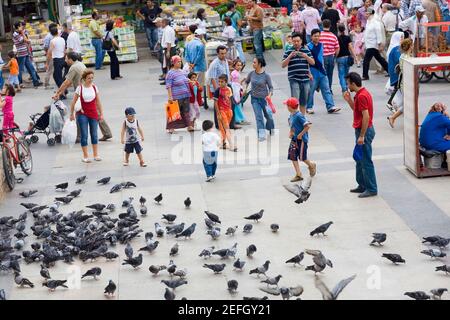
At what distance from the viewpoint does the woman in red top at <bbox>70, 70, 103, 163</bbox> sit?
1736 cm

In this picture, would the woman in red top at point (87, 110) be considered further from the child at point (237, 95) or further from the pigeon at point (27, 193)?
the child at point (237, 95)

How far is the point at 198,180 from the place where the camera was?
1617 centimetres

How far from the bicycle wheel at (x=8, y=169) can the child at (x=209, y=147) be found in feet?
9.94

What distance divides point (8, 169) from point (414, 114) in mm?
6220

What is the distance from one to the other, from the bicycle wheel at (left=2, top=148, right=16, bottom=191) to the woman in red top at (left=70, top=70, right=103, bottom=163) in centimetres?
A: 150

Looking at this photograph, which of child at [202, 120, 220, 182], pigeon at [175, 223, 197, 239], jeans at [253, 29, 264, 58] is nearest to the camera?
pigeon at [175, 223, 197, 239]

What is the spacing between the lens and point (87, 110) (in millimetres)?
17500

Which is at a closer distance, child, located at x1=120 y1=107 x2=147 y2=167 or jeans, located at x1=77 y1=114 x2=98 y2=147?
child, located at x1=120 y1=107 x2=147 y2=167

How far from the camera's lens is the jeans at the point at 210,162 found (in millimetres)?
15739

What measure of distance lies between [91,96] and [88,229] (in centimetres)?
435

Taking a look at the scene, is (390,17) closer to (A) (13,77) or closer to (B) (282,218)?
(A) (13,77)

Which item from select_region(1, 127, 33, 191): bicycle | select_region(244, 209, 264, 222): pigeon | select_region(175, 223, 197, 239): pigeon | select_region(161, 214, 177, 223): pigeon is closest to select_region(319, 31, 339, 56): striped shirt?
select_region(1, 127, 33, 191): bicycle

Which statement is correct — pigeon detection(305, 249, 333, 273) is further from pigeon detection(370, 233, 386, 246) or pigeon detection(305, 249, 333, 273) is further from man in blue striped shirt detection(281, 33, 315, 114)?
man in blue striped shirt detection(281, 33, 315, 114)

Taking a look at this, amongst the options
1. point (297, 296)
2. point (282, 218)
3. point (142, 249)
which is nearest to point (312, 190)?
point (282, 218)
